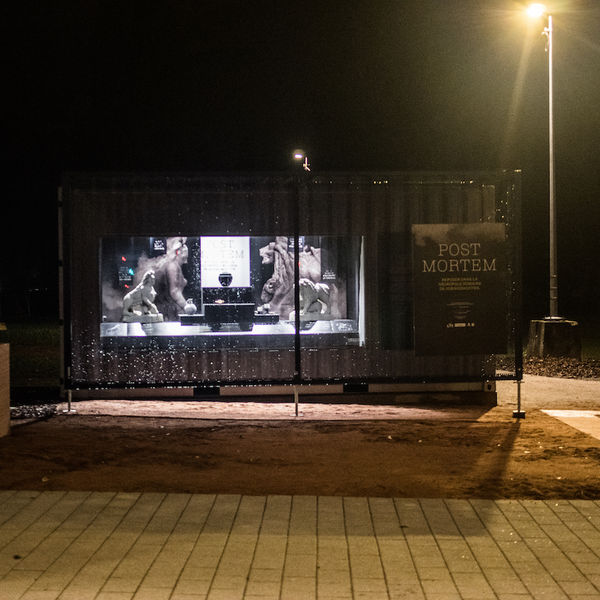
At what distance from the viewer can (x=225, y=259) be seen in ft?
41.6

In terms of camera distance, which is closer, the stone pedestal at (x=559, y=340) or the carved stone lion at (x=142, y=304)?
the carved stone lion at (x=142, y=304)

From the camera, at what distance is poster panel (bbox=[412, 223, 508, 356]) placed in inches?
448

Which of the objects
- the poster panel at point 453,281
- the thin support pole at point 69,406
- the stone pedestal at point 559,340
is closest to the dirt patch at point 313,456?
the thin support pole at point 69,406

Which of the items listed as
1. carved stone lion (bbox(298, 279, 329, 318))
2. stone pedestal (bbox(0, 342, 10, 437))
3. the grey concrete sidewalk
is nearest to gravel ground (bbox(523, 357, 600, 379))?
carved stone lion (bbox(298, 279, 329, 318))

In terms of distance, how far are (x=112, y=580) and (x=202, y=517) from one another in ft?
4.62

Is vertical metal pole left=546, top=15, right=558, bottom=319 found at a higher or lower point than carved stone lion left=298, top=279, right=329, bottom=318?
higher

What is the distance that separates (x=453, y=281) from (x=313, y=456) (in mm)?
3660

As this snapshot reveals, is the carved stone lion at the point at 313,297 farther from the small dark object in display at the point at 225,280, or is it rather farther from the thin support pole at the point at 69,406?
the thin support pole at the point at 69,406

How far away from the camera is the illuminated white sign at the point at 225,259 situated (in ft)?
40.9

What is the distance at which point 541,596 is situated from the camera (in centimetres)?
503

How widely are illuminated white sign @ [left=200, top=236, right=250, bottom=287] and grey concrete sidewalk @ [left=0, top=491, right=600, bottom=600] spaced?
5.81m

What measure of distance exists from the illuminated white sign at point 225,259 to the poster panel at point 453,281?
2.67 meters

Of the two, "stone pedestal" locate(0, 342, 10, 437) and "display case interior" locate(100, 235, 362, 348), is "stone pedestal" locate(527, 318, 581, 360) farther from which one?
"stone pedestal" locate(0, 342, 10, 437)

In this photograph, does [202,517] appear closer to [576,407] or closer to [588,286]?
[576,407]
